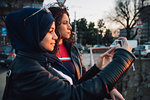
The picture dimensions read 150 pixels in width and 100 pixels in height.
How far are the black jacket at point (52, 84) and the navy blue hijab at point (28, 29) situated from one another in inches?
3.7

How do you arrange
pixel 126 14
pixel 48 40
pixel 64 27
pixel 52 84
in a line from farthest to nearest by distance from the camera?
pixel 126 14 < pixel 64 27 < pixel 48 40 < pixel 52 84

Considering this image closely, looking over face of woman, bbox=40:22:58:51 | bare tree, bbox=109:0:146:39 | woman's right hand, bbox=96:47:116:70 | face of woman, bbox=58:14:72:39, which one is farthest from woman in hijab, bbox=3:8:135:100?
bare tree, bbox=109:0:146:39

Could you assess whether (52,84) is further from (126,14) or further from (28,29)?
(126,14)

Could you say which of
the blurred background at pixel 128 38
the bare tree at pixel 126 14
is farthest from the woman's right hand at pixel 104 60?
the bare tree at pixel 126 14

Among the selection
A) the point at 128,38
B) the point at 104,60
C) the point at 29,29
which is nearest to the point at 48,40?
the point at 29,29

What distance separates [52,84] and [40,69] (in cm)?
12

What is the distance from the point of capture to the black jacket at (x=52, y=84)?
3.07 feet

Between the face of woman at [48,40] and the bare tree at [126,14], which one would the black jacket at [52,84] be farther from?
the bare tree at [126,14]

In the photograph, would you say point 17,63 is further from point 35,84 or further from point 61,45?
point 61,45

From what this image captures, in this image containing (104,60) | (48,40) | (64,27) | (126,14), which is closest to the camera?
(48,40)

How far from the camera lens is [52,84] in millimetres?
946

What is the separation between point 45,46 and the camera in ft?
3.70

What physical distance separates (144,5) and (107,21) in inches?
307

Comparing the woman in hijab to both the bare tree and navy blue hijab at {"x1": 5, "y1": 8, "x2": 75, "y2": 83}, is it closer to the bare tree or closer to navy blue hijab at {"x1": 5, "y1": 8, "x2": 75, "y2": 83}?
navy blue hijab at {"x1": 5, "y1": 8, "x2": 75, "y2": 83}
